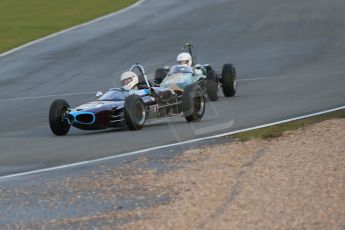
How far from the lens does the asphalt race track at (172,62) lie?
14008 mm

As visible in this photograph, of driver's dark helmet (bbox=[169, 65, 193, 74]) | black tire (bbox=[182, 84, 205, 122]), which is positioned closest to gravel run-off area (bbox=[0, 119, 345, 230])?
black tire (bbox=[182, 84, 205, 122])

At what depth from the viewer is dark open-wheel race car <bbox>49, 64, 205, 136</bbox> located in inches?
570

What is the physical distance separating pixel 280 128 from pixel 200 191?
464 centimetres

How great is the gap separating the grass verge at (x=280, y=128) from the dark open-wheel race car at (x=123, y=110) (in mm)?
1847

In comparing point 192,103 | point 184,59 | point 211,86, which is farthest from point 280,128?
point 184,59

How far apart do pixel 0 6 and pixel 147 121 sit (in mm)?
21985

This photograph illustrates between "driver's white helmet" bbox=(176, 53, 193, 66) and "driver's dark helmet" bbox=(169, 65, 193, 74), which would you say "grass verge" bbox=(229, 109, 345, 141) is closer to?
"driver's dark helmet" bbox=(169, 65, 193, 74)

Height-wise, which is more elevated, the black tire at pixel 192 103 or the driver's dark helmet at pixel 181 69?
the driver's dark helmet at pixel 181 69

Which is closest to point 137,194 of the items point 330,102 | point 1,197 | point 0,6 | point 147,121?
point 1,197

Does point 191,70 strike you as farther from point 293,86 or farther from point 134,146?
point 134,146

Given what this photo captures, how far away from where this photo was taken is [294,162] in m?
10.5

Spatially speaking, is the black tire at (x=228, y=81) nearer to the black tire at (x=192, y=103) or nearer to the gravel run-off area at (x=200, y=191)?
the black tire at (x=192, y=103)

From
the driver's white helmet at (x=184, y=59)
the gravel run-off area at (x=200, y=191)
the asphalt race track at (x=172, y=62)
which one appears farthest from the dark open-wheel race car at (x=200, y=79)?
the gravel run-off area at (x=200, y=191)

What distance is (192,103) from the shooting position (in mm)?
15172
